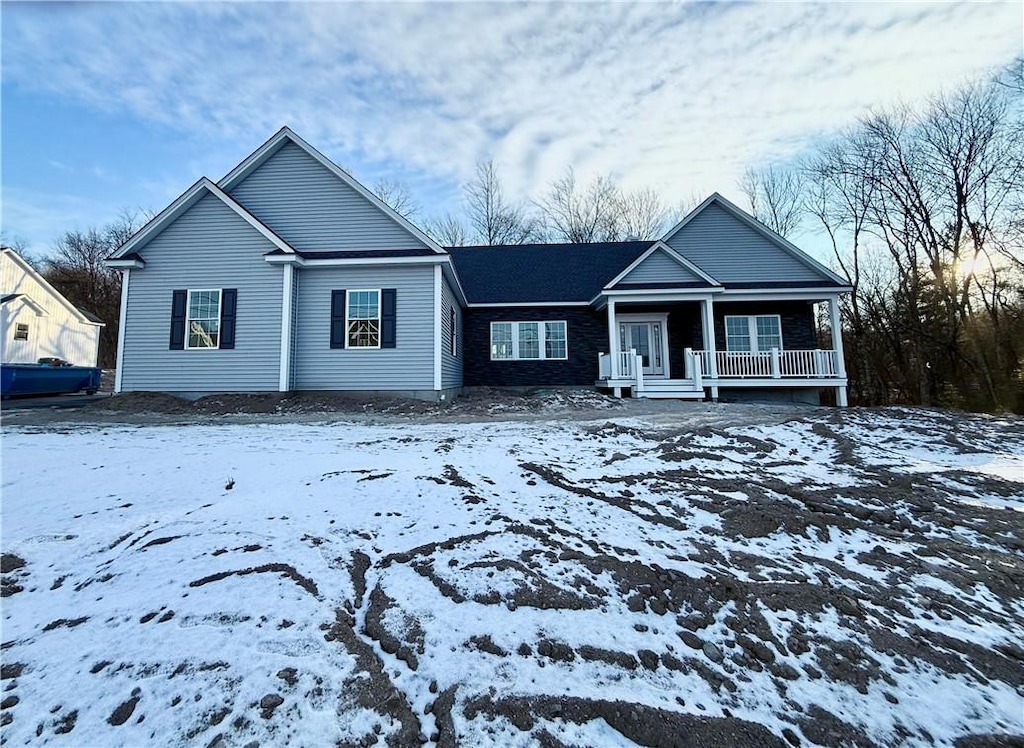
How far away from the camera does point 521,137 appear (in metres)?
13.7

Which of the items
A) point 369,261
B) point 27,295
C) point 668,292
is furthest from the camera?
point 27,295

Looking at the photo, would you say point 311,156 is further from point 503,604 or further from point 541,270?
point 503,604

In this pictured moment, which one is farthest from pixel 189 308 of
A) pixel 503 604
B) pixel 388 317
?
pixel 503 604

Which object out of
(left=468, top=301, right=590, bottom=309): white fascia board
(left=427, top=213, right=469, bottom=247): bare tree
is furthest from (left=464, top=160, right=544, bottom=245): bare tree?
(left=468, top=301, right=590, bottom=309): white fascia board

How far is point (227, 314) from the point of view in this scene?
10.5 meters

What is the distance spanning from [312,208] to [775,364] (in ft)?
46.6

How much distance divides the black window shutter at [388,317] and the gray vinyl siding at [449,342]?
4.12 ft

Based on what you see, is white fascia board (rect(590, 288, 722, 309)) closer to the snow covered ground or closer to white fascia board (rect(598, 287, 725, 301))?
white fascia board (rect(598, 287, 725, 301))

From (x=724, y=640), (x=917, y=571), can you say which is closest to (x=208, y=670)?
(x=724, y=640)

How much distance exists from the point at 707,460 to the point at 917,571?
99.6 inches

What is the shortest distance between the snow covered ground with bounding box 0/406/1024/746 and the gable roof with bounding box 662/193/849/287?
10.9 m

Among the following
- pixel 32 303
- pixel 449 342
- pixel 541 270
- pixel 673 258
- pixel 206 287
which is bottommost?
pixel 449 342

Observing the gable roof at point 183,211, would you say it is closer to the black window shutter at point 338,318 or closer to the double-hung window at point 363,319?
the black window shutter at point 338,318

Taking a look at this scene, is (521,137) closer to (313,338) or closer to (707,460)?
(313,338)
